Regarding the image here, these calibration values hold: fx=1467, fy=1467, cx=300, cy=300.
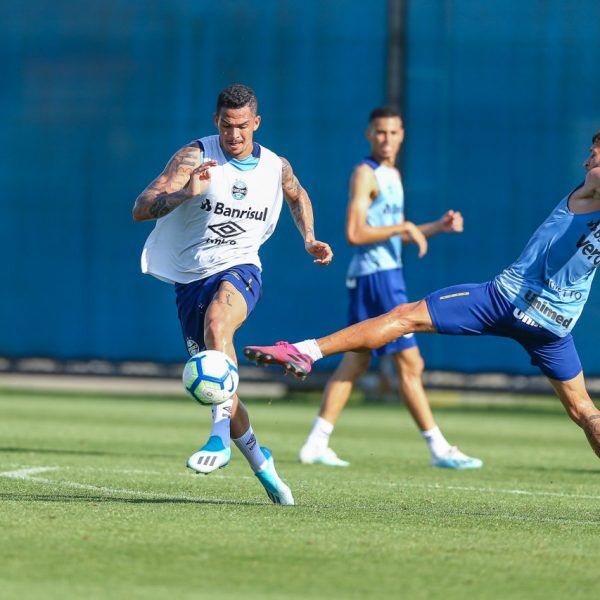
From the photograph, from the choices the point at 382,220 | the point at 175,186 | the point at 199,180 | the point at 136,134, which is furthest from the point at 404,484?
the point at 136,134

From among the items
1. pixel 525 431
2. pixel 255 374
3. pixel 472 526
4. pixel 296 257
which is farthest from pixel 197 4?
pixel 472 526

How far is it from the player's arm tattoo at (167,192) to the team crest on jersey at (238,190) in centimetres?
26

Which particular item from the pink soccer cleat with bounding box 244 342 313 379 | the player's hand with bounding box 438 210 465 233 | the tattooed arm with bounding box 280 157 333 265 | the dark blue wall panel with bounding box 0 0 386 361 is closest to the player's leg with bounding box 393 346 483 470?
the player's hand with bounding box 438 210 465 233

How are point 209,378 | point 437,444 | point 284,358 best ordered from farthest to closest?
point 437,444 → point 284,358 → point 209,378

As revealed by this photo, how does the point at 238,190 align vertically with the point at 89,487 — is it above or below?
above

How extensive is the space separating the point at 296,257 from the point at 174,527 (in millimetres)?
12376

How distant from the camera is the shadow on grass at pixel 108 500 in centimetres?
792

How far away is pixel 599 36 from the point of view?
18.5 m

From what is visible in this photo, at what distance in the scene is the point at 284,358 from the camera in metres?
7.97

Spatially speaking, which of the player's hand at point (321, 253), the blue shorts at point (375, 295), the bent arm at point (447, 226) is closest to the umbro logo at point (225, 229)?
the player's hand at point (321, 253)

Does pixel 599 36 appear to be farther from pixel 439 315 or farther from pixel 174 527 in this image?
pixel 174 527

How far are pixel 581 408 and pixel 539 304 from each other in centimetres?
66

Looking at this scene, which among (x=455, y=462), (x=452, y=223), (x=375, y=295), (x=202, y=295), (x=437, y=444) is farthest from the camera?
(x=375, y=295)

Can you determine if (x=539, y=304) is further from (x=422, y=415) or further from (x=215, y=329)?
(x=422, y=415)
